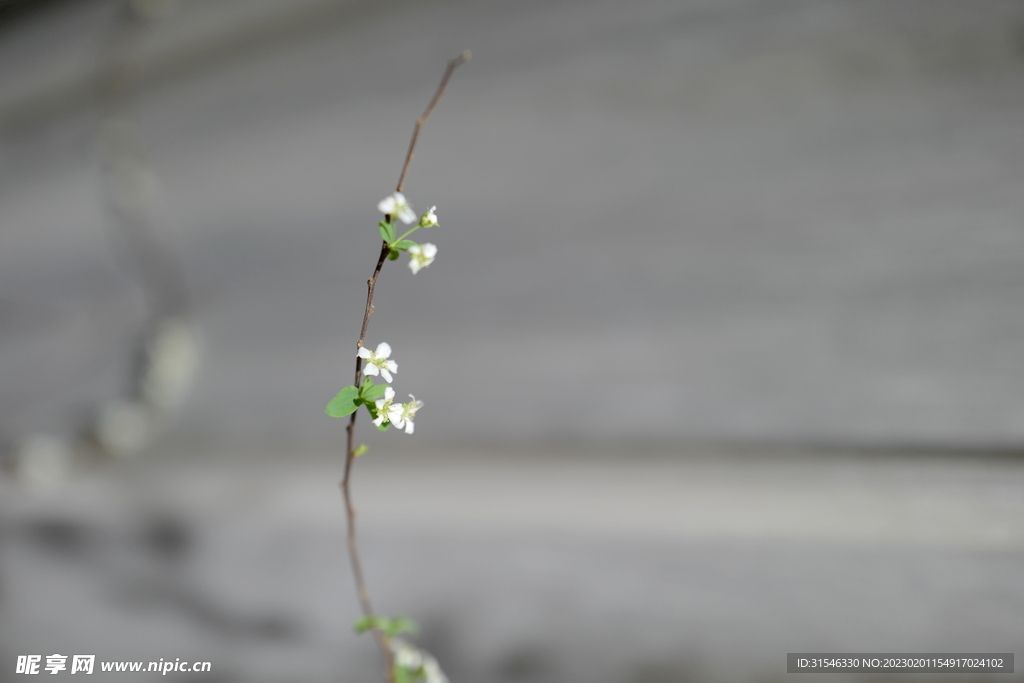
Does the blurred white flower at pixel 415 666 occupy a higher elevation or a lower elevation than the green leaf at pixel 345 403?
lower

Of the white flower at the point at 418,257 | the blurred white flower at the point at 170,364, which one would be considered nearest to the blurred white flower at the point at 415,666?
the white flower at the point at 418,257

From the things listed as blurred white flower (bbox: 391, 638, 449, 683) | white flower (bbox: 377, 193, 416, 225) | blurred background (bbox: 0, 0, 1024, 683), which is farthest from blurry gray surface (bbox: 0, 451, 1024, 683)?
white flower (bbox: 377, 193, 416, 225)

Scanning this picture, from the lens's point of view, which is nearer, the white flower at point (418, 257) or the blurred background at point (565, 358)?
the white flower at point (418, 257)

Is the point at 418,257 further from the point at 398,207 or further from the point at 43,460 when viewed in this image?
the point at 43,460

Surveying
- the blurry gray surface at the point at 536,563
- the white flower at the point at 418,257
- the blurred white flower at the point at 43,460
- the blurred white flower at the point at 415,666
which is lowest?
the blurred white flower at the point at 415,666

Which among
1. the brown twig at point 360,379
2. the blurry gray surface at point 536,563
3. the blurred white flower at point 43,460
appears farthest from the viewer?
the blurred white flower at point 43,460

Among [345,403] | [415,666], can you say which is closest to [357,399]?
[345,403]

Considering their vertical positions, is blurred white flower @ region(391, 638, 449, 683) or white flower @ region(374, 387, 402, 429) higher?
white flower @ region(374, 387, 402, 429)

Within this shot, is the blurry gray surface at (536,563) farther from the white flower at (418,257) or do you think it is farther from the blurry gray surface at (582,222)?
the white flower at (418,257)

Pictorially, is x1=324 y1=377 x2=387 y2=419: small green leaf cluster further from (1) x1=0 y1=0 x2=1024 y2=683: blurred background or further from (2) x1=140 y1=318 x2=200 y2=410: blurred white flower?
(2) x1=140 y1=318 x2=200 y2=410: blurred white flower
